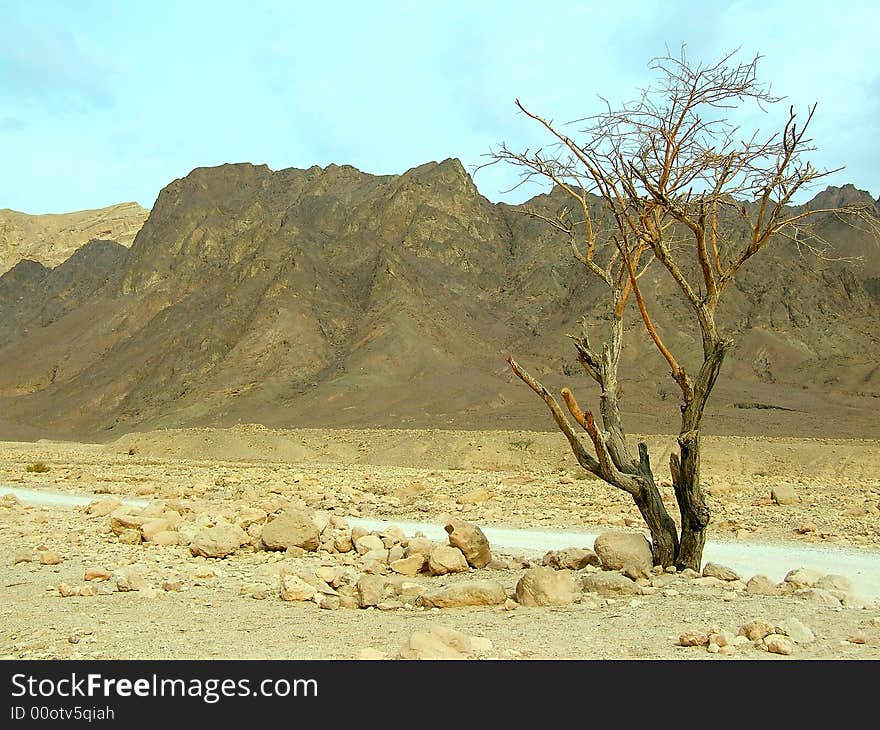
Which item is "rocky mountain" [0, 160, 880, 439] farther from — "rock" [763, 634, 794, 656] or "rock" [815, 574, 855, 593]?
"rock" [763, 634, 794, 656]

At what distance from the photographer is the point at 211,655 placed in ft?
21.5

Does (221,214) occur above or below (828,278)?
above

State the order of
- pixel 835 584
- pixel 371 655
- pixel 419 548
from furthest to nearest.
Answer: pixel 419 548 → pixel 835 584 → pixel 371 655

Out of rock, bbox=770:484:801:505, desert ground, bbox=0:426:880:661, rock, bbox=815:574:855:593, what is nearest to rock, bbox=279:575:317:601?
desert ground, bbox=0:426:880:661

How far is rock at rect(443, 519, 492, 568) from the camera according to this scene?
11266 mm

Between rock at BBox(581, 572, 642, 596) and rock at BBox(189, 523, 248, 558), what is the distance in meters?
5.04

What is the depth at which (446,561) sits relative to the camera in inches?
430

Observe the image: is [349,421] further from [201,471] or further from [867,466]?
[867,466]

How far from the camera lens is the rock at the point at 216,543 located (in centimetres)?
1187

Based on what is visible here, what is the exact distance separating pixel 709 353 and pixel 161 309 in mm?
77246

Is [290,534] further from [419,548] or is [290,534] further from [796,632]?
[796,632]

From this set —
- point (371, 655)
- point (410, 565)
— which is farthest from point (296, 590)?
point (371, 655)

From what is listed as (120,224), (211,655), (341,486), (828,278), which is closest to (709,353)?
(211,655)

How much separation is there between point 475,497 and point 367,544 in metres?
8.96
